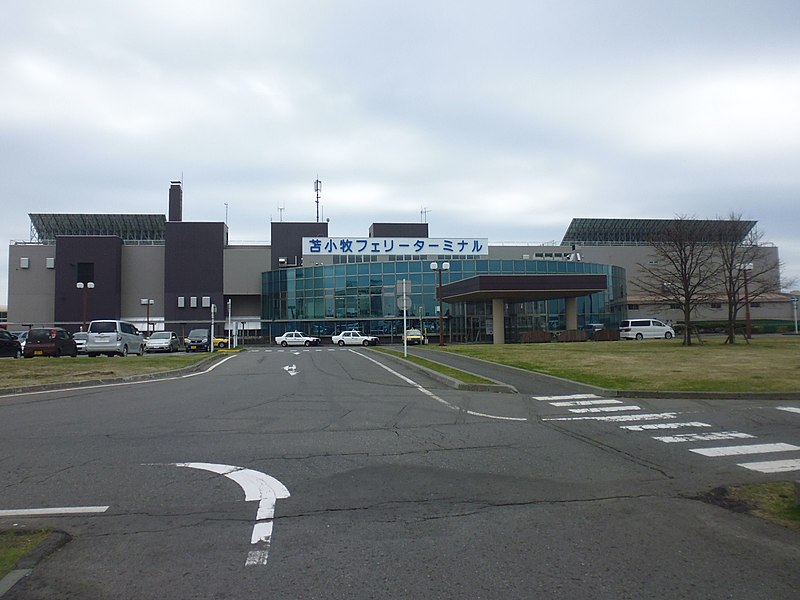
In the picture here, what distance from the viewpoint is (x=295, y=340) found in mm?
61344

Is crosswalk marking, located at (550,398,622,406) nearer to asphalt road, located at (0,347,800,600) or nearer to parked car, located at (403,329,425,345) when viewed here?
asphalt road, located at (0,347,800,600)

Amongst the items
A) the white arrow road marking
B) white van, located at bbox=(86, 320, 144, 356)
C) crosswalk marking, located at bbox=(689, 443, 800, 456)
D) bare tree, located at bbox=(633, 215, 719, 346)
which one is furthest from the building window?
crosswalk marking, located at bbox=(689, 443, 800, 456)

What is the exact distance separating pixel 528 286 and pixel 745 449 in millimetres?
37386

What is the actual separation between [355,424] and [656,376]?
10841 mm

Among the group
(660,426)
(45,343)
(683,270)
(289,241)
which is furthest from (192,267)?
(660,426)

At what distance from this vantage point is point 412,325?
208ft

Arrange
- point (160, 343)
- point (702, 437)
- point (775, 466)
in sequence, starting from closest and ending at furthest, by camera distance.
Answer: point (775, 466) → point (702, 437) → point (160, 343)

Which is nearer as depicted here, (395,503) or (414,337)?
(395,503)

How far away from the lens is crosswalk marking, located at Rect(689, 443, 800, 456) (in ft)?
27.3

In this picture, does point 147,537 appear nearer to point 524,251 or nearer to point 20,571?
point 20,571

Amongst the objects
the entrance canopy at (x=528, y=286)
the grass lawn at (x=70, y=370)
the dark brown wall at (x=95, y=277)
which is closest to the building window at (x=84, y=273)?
the dark brown wall at (x=95, y=277)

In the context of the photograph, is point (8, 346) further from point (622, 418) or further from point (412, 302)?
point (412, 302)

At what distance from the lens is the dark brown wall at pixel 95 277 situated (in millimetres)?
69875

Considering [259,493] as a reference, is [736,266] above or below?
above
